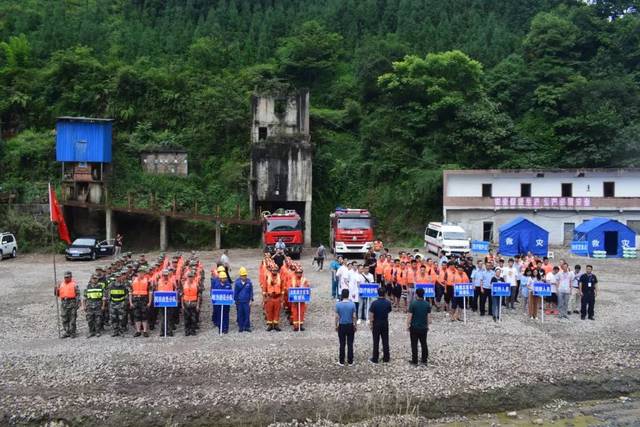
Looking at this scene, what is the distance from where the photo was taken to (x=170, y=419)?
9156mm

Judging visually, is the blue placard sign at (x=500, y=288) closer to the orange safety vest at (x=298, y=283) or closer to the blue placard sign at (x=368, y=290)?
the blue placard sign at (x=368, y=290)

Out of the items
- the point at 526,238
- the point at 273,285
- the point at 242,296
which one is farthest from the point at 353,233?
the point at 242,296

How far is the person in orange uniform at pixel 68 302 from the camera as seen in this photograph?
1259 cm

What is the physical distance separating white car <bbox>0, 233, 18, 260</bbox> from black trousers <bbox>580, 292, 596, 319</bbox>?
93.1 ft

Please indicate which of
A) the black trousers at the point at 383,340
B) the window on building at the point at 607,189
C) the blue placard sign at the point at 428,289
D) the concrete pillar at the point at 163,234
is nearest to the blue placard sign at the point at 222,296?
the black trousers at the point at 383,340

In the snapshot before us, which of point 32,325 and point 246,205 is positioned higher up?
point 246,205

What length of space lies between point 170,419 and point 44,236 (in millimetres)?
27660

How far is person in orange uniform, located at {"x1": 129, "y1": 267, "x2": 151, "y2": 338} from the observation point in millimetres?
12602

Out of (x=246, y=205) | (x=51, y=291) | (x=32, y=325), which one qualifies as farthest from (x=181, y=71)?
(x=32, y=325)

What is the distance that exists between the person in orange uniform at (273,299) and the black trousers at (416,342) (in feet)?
12.7

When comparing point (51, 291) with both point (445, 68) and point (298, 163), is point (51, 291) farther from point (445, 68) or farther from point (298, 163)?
point (445, 68)

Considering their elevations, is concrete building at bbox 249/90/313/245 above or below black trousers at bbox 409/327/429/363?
above

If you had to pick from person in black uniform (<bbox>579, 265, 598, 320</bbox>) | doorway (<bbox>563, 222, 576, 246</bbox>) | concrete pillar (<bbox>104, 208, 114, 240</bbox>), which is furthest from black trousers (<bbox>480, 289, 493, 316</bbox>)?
concrete pillar (<bbox>104, 208, 114, 240</bbox>)

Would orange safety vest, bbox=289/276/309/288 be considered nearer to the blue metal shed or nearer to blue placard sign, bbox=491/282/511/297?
blue placard sign, bbox=491/282/511/297
